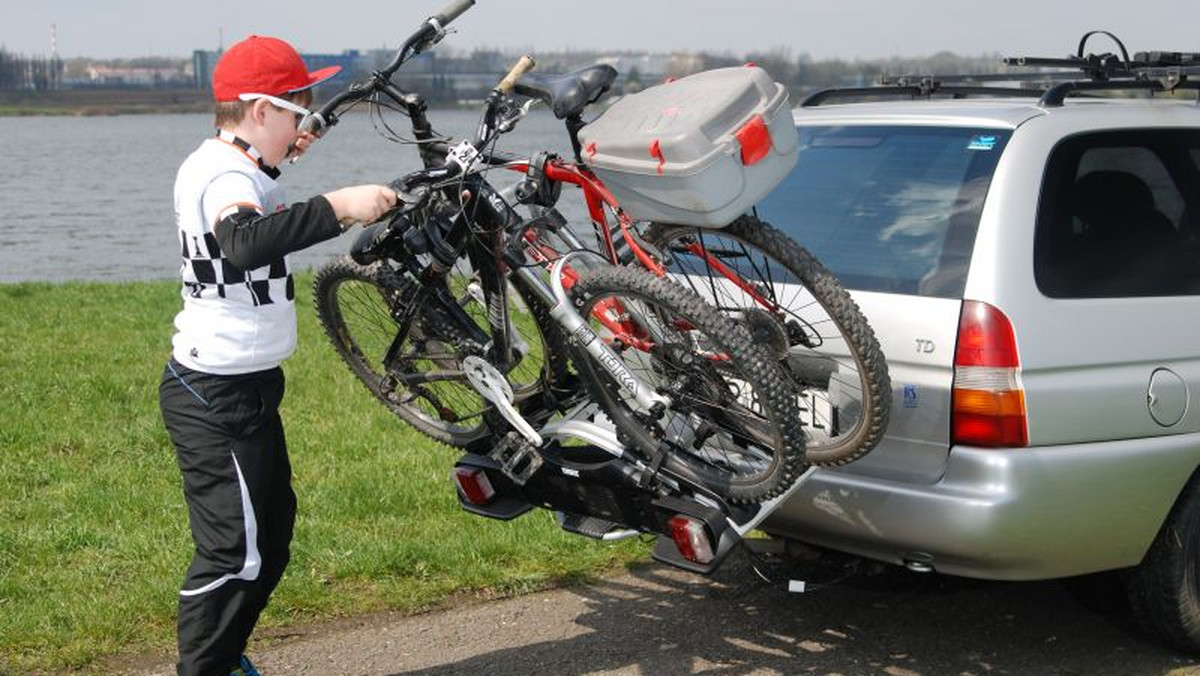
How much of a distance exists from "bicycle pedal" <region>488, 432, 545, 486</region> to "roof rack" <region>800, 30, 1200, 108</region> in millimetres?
2059

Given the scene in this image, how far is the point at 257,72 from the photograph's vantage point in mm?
4352

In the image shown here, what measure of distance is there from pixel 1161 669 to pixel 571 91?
267 cm

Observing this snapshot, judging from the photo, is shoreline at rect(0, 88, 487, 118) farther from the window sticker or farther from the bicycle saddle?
the window sticker

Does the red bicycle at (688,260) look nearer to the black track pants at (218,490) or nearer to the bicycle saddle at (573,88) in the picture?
the bicycle saddle at (573,88)

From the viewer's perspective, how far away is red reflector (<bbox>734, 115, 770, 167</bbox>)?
4.34 meters

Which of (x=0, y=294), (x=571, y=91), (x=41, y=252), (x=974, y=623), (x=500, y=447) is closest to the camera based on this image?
(x=571, y=91)

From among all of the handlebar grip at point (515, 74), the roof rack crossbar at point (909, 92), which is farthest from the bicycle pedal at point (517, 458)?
the roof rack crossbar at point (909, 92)

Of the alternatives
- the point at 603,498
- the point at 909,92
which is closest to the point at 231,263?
the point at 603,498

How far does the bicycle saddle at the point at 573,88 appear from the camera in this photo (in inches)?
188

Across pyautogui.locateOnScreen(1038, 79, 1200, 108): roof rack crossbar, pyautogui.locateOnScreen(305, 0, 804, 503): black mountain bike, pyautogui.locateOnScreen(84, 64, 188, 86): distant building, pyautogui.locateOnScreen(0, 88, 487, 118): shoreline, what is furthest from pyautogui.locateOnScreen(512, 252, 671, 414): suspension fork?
pyautogui.locateOnScreen(0, 88, 487, 118): shoreline

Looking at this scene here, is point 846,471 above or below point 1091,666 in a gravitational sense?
above

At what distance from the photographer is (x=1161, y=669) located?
Result: 17.0 feet

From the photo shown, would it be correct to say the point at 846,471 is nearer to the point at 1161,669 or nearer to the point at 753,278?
the point at 753,278

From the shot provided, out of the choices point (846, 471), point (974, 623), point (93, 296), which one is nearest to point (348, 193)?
point (846, 471)
